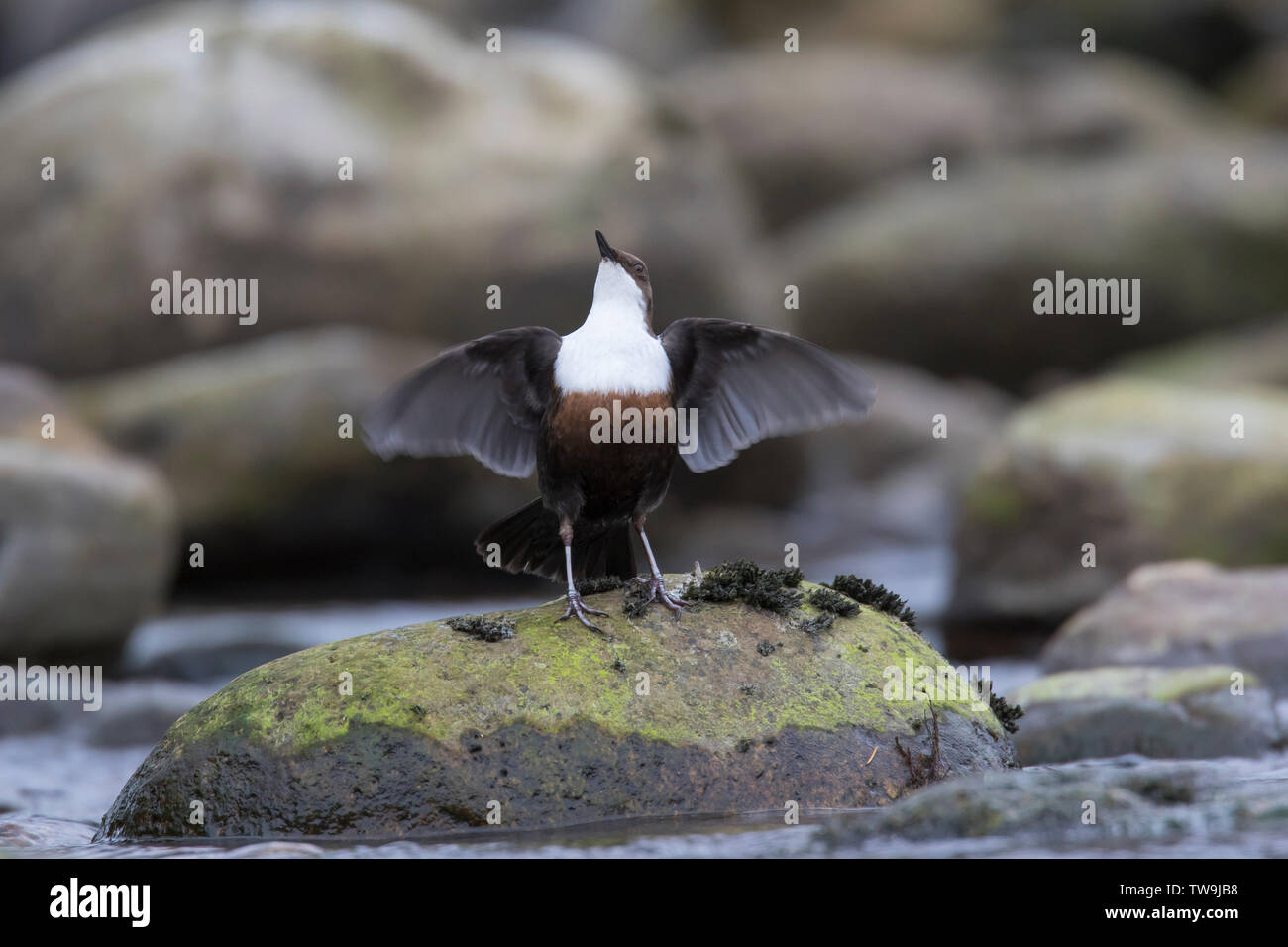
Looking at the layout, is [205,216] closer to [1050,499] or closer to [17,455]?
[17,455]

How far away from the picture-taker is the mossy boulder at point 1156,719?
7.54 metres

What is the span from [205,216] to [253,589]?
12.8ft

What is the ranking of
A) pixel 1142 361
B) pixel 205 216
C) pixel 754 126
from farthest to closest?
pixel 754 126 < pixel 1142 361 < pixel 205 216

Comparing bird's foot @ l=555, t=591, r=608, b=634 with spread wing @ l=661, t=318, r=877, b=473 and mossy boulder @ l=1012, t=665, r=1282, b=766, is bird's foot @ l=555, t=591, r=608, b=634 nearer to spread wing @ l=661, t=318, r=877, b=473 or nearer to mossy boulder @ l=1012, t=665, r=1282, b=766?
spread wing @ l=661, t=318, r=877, b=473

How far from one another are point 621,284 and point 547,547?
4.09 ft

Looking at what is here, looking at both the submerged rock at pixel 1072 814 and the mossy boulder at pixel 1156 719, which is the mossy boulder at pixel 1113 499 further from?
the submerged rock at pixel 1072 814

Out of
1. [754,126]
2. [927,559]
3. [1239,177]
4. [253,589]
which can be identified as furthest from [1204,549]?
[754,126]

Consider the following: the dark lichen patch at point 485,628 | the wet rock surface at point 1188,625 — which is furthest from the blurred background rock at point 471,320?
the dark lichen patch at point 485,628

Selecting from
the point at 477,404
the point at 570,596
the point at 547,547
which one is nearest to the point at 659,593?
the point at 570,596

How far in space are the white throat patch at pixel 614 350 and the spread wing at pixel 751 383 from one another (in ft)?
0.67

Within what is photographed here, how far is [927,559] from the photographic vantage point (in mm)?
15445

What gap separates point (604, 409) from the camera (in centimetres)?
606

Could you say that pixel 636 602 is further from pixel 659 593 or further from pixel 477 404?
pixel 477 404
